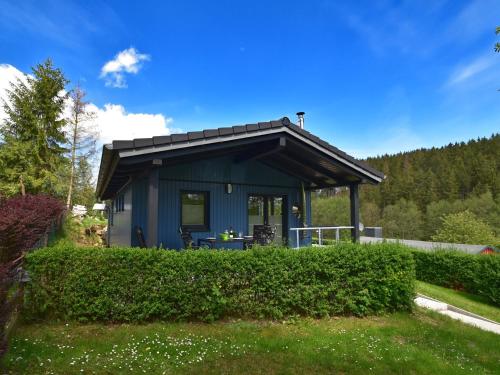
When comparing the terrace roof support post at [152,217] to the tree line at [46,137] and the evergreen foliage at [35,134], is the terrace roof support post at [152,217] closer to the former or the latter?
the tree line at [46,137]

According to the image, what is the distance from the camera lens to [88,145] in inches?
1073

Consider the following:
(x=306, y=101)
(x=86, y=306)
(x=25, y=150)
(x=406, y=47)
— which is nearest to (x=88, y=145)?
(x=25, y=150)

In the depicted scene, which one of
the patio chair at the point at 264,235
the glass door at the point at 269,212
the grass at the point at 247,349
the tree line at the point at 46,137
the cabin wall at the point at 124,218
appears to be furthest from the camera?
the tree line at the point at 46,137

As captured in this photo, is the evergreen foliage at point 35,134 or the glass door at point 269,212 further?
the evergreen foliage at point 35,134

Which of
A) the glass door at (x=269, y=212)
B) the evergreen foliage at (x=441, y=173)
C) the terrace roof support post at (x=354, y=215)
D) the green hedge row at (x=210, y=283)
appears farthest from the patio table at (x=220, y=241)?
the evergreen foliage at (x=441, y=173)

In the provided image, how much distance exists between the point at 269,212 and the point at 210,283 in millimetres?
6664

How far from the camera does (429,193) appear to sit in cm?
6975

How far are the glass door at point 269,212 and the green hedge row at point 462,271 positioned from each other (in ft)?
19.7

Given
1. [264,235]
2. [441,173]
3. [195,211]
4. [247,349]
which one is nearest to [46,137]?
[195,211]

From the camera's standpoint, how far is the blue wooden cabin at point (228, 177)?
6949mm

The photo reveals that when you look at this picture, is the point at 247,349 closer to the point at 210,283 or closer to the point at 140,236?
the point at 210,283

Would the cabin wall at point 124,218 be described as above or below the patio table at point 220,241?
above

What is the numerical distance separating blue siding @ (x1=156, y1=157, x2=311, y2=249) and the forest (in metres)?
48.6

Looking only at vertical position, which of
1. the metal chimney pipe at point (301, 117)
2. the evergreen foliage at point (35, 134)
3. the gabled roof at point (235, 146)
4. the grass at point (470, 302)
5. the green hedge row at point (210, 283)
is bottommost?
the grass at point (470, 302)
